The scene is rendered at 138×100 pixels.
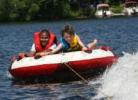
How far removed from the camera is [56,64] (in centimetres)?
1631

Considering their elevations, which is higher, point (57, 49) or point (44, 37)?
point (44, 37)

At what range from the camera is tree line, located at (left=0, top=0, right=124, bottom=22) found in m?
83.1

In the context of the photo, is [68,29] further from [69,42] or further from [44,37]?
[44,37]

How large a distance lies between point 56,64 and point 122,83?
153 inches

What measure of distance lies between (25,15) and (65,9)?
284 inches

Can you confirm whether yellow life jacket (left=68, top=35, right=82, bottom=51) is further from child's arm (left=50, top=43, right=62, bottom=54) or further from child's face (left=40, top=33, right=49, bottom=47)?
child's face (left=40, top=33, right=49, bottom=47)

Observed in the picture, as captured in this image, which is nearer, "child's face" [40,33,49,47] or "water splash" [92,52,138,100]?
"water splash" [92,52,138,100]

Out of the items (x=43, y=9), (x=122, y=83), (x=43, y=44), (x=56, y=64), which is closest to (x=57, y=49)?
(x=43, y=44)

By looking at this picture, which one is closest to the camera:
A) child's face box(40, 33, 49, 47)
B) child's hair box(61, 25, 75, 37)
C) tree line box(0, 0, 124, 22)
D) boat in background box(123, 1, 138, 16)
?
child's hair box(61, 25, 75, 37)

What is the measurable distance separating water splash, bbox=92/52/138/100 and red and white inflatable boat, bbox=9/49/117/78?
0.69 m

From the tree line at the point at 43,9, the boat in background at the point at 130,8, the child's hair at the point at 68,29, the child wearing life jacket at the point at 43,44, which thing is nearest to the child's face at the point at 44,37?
the child wearing life jacket at the point at 43,44

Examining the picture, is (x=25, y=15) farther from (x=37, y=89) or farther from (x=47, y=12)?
(x=37, y=89)

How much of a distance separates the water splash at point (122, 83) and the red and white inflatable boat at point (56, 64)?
27.3 inches

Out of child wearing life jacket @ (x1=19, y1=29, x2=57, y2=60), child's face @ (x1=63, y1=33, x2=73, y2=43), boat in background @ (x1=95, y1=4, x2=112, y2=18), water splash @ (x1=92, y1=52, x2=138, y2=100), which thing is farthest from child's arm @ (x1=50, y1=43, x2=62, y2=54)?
boat in background @ (x1=95, y1=4, x2=112, y2=18)
